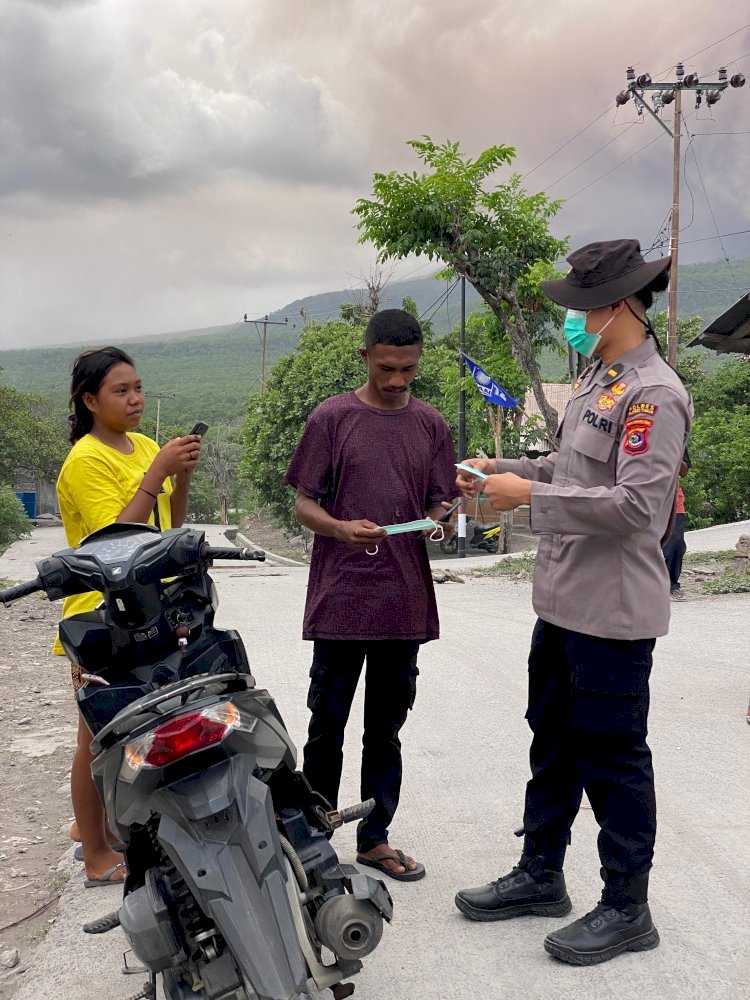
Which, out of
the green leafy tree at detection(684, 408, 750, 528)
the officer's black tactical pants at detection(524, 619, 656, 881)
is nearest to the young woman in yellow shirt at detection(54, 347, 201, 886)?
the officer's black tactical pants at detection(524, 619, 656, 881)

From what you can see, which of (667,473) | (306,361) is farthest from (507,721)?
(306,361)

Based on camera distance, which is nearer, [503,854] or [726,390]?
[503,854]

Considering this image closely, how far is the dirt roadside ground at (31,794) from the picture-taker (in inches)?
141

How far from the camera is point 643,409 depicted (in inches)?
116

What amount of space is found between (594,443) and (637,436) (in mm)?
181

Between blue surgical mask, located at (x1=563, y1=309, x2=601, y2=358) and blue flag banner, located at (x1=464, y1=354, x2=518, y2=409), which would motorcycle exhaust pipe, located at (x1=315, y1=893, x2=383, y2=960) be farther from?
blue flag banner, located at (x1=464, y1=354, x2=518, y2=409)

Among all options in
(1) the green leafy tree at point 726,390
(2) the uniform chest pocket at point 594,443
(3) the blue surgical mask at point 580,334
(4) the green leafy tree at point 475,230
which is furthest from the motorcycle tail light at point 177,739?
(1) the green leafy tree at point 726,390

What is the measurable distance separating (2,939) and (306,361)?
27.8 m

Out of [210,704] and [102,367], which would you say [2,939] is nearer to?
[210,704]

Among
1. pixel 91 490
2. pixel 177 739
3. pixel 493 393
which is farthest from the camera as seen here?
pixel 493 393

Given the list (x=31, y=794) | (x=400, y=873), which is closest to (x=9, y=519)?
(x=31, y=794)

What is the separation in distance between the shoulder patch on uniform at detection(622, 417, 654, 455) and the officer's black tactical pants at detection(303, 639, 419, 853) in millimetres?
1197

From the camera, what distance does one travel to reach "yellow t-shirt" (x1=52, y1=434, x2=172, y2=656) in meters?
3.50

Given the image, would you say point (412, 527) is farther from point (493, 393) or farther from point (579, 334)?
point (493, 393)
